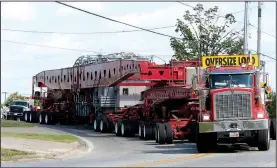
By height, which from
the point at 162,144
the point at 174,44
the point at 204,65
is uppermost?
the point at 174,44

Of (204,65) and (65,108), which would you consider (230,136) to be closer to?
(204,65)

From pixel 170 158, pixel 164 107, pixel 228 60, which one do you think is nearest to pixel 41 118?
pixel 164 107

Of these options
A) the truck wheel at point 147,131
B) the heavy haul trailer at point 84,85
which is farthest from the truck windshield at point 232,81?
the heavy haul trailer at point 84,85

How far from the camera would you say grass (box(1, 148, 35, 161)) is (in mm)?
17484

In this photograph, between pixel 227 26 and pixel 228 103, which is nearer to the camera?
pixel 228 103

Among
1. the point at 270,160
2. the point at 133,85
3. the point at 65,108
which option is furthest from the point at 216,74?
the point at 65,108

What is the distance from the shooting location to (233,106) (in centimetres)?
2006

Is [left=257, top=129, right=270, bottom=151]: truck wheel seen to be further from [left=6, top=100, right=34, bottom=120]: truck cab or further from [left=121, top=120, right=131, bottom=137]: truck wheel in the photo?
[left=6, top=100, right=34, bottom=120]: truck cab

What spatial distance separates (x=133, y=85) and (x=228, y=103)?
15350 millimetres

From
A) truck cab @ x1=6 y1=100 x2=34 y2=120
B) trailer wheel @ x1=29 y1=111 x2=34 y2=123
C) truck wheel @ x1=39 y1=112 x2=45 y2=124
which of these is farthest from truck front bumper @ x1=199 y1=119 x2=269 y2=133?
truck cab @ x1=6 y1=100 x2=34 y2=120

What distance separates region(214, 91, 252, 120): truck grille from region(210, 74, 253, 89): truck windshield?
552mm

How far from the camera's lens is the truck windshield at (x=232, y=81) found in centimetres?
2066

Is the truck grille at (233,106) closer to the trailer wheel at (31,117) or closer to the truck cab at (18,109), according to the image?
the trailer wheel at (31,117)

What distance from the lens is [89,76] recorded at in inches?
1566
